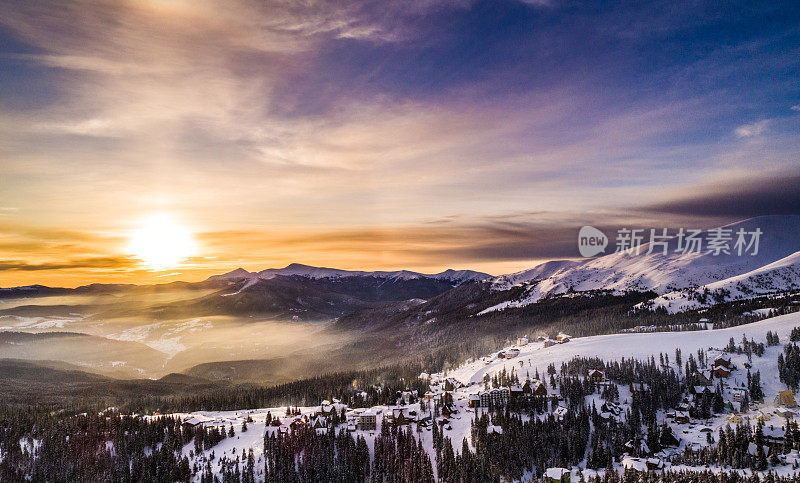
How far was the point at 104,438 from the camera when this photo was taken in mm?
130500

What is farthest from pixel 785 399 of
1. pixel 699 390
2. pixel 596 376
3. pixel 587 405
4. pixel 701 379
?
pixel 587 405

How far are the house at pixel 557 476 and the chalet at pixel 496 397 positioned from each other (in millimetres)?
38370

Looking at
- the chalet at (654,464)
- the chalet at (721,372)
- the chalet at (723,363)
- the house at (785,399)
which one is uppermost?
the chalet at (723,363)

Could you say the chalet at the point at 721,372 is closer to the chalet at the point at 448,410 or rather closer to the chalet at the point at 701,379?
the chalet at the point at 701,379

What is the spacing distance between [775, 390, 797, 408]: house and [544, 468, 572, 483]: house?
5876 centimetres

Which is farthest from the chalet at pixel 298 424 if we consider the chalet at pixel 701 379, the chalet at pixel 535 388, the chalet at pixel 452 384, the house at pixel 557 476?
the chalet at pixel 701 379

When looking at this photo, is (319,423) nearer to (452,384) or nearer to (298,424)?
(298,424)

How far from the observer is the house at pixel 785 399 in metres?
98.2

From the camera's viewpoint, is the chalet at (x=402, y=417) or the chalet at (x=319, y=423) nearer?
the chalet at (x=402, y=417)

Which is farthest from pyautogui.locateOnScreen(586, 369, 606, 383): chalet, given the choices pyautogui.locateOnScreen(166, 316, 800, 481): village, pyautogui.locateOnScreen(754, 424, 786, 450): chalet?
pyautogui.locateOnScreen(754, 424, 786, 450): chalet

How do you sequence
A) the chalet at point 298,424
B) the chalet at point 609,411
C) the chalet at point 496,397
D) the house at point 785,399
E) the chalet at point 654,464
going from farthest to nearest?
1. the chalet at point 496,397
2. the chalet at point 298,424
3. the chalet at point 609,411
4. the house at point 785,399
5. the chalet at point 654,464

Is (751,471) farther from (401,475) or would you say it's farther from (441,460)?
(401,475)

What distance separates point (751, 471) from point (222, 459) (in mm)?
114715

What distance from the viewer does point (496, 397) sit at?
124 metres
